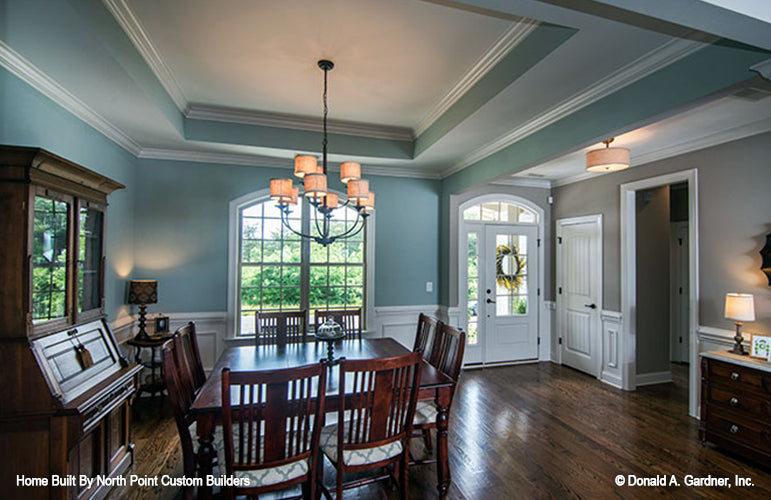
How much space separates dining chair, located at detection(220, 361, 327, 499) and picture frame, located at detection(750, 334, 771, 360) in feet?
11.4

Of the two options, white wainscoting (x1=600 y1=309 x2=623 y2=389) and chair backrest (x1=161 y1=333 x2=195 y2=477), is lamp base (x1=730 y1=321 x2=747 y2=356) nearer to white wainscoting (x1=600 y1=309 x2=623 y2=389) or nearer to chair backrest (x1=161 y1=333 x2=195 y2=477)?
white wainscoting (x1=600 y1=309 x2=623 y2=389)

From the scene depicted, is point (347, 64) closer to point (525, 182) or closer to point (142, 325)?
point (142, 325)

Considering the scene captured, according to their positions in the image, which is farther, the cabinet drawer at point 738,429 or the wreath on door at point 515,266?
the wreath on door at point 515,266

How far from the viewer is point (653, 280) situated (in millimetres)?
4738

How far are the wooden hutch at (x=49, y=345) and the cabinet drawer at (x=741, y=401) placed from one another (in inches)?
180

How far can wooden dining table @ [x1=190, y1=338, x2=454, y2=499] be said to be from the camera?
1.92m

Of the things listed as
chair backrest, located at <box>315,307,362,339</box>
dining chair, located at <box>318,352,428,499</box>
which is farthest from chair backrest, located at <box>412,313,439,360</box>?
dining chair, located at <box>318,352,428,499</box>

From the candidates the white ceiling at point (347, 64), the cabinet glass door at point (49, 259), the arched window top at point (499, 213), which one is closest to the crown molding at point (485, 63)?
the white ceiling at point (347, 64)

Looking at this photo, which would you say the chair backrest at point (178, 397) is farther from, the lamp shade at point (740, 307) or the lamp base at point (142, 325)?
the lamp shade at point (740, 307)

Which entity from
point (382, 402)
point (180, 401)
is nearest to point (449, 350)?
point (382, 402)

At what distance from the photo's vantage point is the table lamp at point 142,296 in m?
3.73

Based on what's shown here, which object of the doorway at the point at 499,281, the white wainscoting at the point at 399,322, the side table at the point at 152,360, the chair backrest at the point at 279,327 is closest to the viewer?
the chair backrest at the point at 279,327

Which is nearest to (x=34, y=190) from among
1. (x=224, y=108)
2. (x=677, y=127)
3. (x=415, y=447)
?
(x=224, y=108)

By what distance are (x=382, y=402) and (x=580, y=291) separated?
4188 mm
